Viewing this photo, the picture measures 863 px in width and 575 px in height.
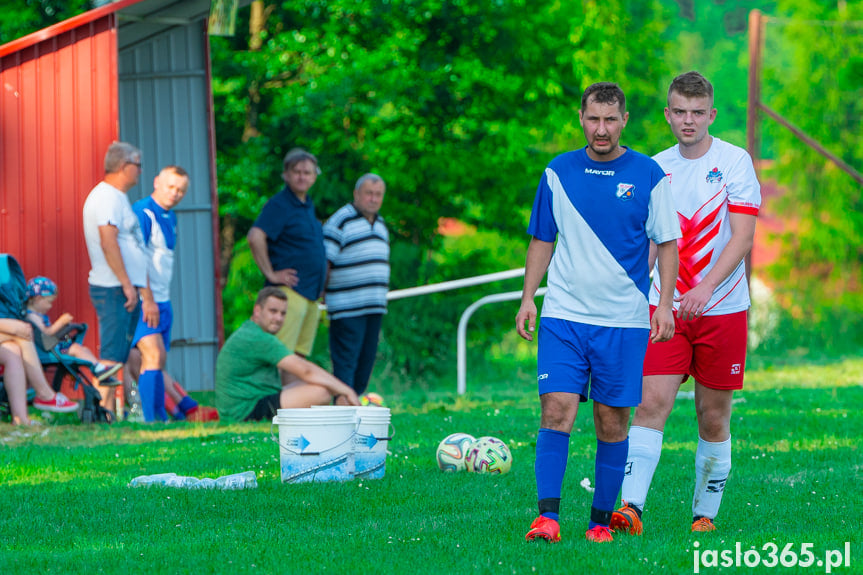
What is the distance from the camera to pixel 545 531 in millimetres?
4309

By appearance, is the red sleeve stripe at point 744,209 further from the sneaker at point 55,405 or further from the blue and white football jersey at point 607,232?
the sneaker at point 55,405

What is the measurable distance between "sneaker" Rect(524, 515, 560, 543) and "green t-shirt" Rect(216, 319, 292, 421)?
166 inches

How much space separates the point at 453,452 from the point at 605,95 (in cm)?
272

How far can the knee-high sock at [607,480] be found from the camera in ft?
14.5

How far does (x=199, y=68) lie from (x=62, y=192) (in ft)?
9.10

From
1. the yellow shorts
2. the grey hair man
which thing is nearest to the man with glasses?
the grey hair man

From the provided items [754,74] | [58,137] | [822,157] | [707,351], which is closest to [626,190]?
[707,351]

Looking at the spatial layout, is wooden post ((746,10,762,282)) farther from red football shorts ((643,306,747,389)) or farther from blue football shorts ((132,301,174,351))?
red football shorts ((643,306,747,389))

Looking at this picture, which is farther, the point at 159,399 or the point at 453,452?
the point at 159,399

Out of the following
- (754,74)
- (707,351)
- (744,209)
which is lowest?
(707,351)

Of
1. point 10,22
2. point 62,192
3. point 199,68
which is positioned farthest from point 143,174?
point 10,22

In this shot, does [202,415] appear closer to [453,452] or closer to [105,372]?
[105,372]

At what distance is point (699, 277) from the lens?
4691 mm

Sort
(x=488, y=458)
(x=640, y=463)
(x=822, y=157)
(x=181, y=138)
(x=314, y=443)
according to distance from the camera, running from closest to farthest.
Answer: (x=640, y=463) < (x=314, y=443) < (x=488, y=458) < (x=181, y=138) < (x=822, y=157)
